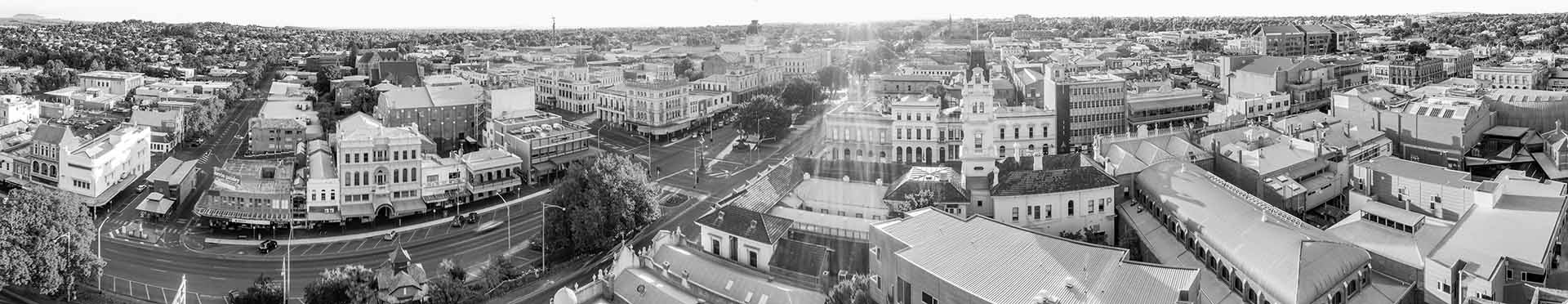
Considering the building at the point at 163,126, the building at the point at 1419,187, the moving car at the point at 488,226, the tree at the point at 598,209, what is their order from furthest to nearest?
the building at the point at 163,126 → the moving car at the point at 488,226 → the tree at the point at 598,209 → the building at the point at 1419,187

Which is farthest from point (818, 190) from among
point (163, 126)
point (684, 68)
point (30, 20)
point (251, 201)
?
point (30, 20)

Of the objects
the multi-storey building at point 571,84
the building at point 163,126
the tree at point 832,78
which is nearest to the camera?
the building at point 163,126

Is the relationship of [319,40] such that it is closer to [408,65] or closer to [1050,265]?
[408,65]

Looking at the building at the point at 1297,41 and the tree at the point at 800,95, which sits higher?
the building at the point at 1297,41

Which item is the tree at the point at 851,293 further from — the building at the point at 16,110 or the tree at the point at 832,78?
the building at the point at 16,110

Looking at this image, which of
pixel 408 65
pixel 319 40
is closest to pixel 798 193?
pixel 408 65

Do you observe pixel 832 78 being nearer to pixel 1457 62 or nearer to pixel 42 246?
pixel 1457 62

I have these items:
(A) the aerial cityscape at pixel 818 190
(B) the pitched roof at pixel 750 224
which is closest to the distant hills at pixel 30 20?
(A) the aerial cityscape at pixel 818 190
